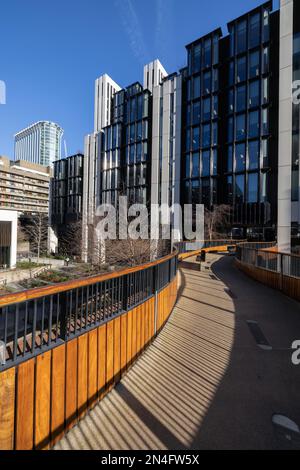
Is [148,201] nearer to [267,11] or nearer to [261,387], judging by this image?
[267,11]

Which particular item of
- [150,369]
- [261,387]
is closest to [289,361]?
[261,387]

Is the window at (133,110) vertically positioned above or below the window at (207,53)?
below

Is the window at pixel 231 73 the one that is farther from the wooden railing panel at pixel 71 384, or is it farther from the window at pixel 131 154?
the wooden railing panel at pixel 71 384

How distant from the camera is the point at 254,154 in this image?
2803 cm

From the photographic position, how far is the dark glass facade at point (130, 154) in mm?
38438

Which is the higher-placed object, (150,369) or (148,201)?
(148,201)

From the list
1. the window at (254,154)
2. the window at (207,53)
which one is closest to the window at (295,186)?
the window at (254,154)

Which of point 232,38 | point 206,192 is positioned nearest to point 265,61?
point 232,38

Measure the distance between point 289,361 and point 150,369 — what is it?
235 centimetres

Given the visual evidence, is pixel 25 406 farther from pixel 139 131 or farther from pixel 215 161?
pixel 139 131

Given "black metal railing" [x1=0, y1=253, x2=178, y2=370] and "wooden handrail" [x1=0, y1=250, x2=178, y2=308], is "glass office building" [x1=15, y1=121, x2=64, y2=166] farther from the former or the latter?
"wooden handrail" [x1=0, y1=250, x2=178, y2=308]

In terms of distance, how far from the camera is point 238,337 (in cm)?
474

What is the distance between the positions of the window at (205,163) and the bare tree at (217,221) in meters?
5.34

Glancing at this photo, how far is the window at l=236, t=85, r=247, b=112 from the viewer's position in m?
29.0
